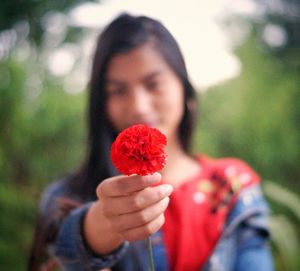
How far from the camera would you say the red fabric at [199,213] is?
316 millimetres

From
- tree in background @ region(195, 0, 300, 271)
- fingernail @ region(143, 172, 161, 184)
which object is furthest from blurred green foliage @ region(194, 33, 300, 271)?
fingernail @ region(143, 172, 161, 184)

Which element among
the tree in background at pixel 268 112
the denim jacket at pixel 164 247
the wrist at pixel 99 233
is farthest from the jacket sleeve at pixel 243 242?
the tree in background at pixel 268 112

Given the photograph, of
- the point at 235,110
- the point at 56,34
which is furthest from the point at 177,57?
the point at 235,110

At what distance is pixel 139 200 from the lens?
19 cm

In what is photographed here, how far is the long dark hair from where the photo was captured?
288 millimetres

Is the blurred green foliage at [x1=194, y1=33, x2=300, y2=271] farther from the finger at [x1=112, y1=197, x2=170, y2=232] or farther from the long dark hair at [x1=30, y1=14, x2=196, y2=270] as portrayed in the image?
the finger at [x1=112, y1=197, x2=170, y2=232]

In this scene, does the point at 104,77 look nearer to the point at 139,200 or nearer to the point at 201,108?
the point at 139,200

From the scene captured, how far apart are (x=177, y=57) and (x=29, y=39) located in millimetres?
280

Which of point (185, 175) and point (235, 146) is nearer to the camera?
point (185, 175)

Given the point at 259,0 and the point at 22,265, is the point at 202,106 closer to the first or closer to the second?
the point at 259,0

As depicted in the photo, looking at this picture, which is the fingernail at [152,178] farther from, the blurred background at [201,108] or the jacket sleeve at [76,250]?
the blurred background at [201,108]

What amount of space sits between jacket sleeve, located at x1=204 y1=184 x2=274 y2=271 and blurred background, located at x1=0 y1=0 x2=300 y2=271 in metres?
0.18

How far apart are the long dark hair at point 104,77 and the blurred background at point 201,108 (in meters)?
0.16

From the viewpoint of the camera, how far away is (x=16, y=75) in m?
0.59
